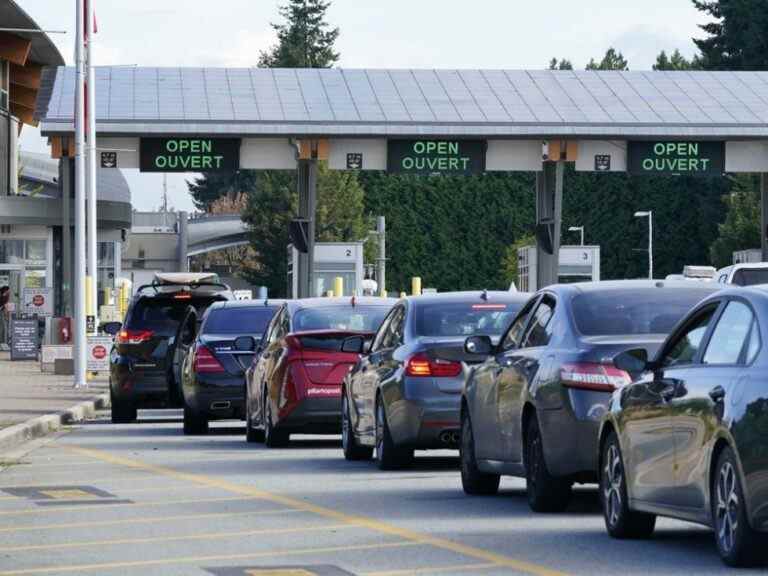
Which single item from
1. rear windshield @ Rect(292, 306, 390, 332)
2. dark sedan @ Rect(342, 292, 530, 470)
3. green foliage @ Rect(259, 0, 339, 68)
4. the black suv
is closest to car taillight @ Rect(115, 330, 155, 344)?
the black suv

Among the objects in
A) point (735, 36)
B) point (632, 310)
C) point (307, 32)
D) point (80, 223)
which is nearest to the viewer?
point (632, 310)

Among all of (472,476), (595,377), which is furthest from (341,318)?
(595,377)

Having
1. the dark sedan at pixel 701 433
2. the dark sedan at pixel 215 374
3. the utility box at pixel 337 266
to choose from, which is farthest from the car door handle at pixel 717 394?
the utility box at pixel 337 266

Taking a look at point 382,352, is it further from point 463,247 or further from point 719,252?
point 463,247

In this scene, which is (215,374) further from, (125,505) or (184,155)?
(184,155)

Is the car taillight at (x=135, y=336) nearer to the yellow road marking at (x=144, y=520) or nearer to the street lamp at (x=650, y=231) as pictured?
the yellow road marking at (x=144, y=520)

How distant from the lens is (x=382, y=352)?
1919 centimetres

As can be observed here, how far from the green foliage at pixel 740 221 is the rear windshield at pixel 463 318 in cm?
8239

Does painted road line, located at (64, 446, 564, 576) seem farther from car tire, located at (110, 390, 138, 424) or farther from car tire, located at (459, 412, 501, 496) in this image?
car tire, located at (110, 390, 138, 424)

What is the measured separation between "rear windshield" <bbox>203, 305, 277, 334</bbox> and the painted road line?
229 inches

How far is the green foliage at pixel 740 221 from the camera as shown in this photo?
334ft

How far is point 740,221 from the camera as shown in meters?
103

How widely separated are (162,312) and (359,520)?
1630cm

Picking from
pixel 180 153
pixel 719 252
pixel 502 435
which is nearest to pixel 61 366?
pixel 180 153
